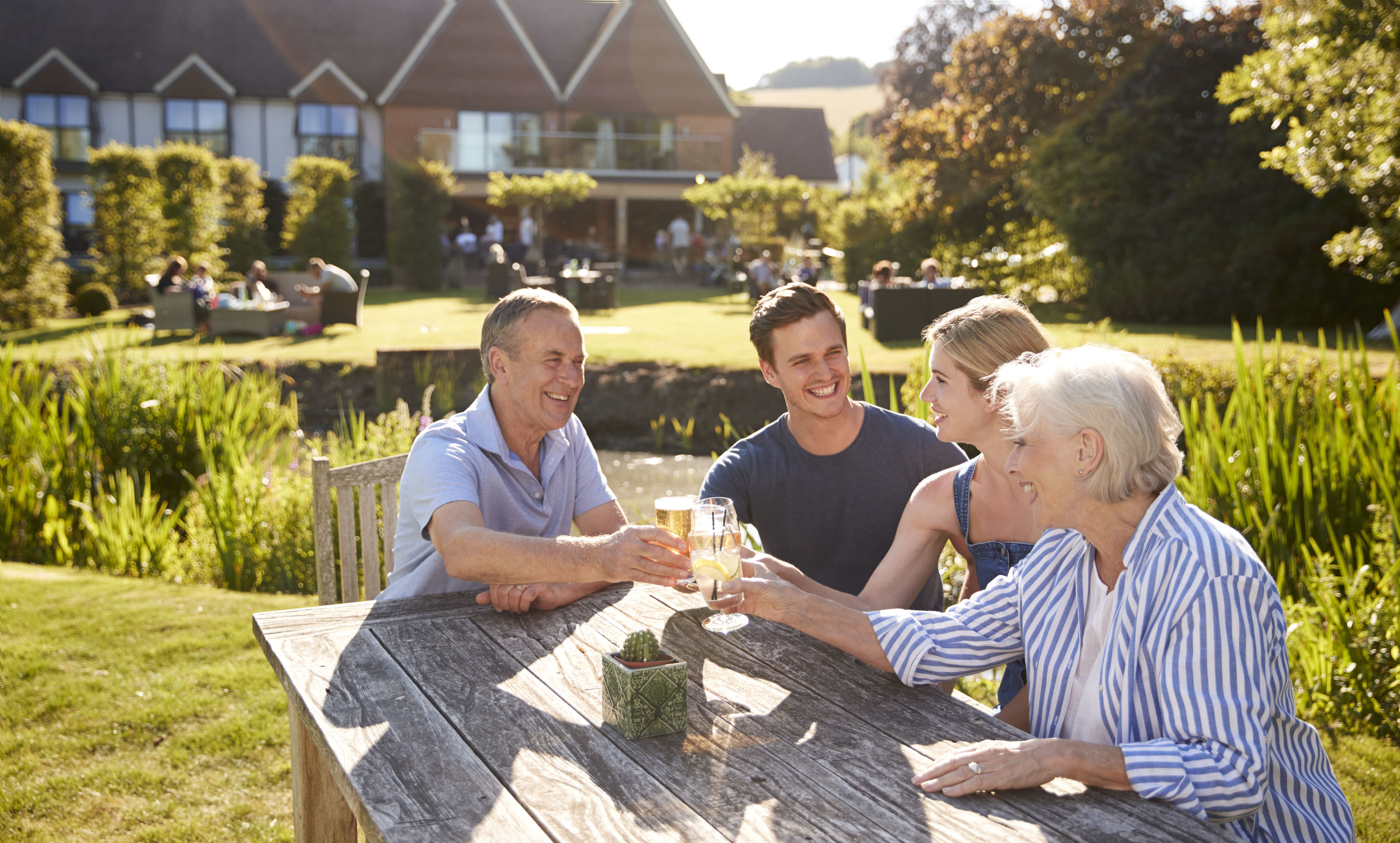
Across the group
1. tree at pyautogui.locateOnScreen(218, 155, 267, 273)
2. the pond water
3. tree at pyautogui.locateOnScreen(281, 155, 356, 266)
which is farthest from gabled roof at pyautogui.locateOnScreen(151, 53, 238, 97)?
the pond water

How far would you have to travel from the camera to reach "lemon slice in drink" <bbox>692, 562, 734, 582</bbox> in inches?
76.0

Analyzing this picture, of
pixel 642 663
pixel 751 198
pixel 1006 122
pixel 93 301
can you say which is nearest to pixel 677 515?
pixel 642 663

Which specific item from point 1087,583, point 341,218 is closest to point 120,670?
point 1087,583

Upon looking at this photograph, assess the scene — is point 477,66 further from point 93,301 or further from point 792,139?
point 93,301

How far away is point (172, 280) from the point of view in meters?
15.7

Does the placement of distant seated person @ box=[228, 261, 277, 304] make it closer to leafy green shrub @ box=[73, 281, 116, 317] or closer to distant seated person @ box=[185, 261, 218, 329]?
distant seated person @ box=[185, 261, 218, 329]

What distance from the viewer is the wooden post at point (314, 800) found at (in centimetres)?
227

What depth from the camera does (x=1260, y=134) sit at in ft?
50.2

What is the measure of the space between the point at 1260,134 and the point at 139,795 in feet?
53.9

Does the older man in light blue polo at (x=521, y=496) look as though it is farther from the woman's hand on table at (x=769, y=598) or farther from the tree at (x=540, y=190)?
the tree at (x=540, y=190)

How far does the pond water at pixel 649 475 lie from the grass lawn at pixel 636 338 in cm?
144

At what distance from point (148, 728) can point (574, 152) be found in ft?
90.5

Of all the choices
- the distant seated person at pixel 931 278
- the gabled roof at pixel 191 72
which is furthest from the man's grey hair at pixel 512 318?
the gabled roof at pixel 191 72

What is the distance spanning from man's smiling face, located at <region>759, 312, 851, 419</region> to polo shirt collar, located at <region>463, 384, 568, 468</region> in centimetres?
81
